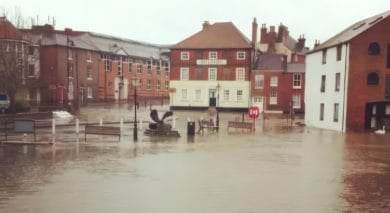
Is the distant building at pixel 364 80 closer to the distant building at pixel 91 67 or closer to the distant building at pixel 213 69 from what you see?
the distant building at pixel 213 69

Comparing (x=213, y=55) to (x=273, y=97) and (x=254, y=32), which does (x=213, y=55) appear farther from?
(x=273, y=97)

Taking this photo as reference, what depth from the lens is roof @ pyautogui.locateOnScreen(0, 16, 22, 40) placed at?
47906 millimetres

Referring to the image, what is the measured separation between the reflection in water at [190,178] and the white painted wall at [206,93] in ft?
125

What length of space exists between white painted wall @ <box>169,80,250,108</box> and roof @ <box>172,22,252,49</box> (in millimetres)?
5010

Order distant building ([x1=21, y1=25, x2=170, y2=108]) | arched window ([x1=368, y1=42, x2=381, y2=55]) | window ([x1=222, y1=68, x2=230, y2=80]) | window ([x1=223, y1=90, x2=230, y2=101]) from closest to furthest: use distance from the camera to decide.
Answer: arched window ([x1=368, y1=42, x2=381, y2=55]) < distant building ([x1=21, y1=25, x2=170, y2=108]) < window ([x1=223, y1=90, x2=230, y2=101]) < window ([x1=222, y1=68, x2=230, y2=80])

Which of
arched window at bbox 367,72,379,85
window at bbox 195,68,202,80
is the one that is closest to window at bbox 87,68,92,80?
window at bbox 195,68,202,80

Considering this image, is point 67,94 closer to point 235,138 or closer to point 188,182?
point 235,138

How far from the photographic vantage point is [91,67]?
225ft

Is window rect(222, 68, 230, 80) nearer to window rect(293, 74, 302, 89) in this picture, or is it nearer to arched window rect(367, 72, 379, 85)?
window rect(293, 74, 302, 89)

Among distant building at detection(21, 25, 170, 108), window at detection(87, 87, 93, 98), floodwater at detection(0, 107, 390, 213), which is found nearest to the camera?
floodwater at detection(0, 107, 390, 213)

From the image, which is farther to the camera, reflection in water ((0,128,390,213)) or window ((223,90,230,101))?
window ((223,90,230,101))

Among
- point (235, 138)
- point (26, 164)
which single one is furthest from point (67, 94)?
point (26, 164)

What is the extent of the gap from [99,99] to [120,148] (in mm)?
51360

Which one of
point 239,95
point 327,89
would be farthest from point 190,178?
point 239,95
